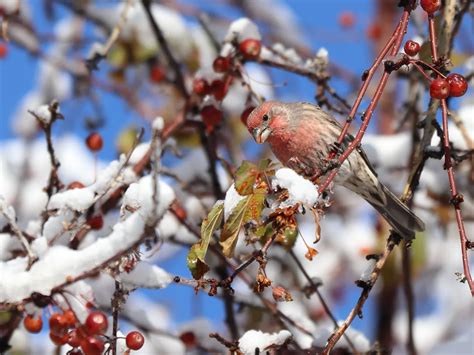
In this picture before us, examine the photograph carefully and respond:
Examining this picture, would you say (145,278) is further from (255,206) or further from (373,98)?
(373,98)

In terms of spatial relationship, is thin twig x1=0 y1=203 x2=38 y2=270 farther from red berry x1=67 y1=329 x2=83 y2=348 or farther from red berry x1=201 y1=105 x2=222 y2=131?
red berry x1=201 y1=105 x2=222 y2=131

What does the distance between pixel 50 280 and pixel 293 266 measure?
2800mm

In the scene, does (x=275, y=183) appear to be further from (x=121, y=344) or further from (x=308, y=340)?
(x=308, y=340)

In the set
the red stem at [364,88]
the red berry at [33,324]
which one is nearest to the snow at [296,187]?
the red stem at [364,88]

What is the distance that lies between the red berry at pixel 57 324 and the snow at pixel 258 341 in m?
0.54

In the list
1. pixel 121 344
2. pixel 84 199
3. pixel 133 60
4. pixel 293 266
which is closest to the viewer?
pixel 121 344

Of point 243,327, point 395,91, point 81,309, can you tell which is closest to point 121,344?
point 81,309

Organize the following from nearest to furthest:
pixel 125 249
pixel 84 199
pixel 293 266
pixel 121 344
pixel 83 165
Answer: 1. pixel 125 249
2. pixel 121 344
3. pixel 84 199
4. pixel 293 266
5. pixel 83 165

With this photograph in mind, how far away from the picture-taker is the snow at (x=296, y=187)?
2277 mm

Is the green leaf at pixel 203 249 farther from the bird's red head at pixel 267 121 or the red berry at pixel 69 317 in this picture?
the bird's red head at pixel 267 121

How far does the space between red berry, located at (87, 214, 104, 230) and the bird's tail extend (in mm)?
1137

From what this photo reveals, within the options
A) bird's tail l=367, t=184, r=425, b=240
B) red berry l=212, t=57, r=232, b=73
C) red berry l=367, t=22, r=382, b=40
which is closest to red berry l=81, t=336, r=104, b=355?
bird's tail l=367, t=184, r=425, b=240

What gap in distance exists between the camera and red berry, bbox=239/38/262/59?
3.68 m

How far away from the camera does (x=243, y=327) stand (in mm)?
5137
